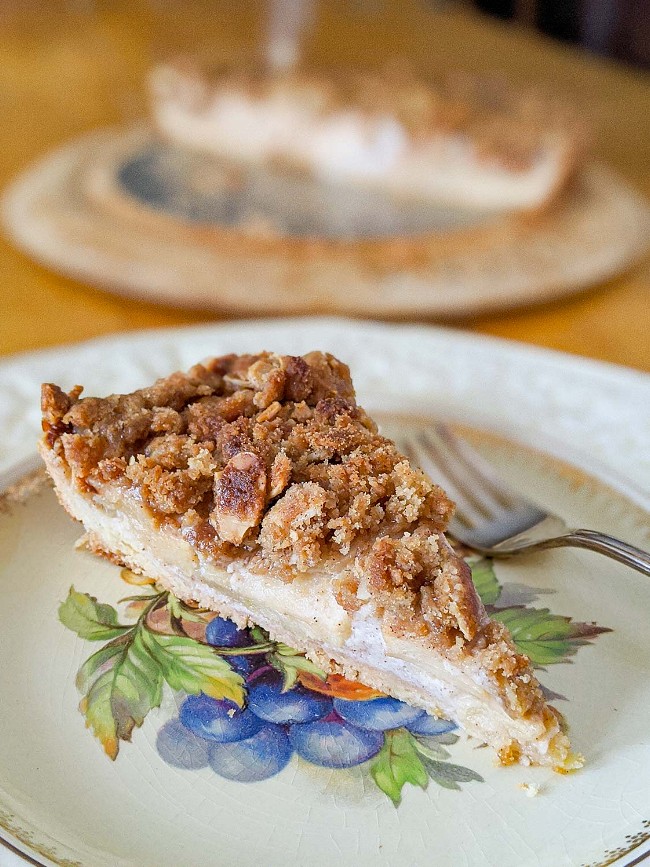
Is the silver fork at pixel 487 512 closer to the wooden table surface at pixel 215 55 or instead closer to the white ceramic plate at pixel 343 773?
the white ceramic plate at pixel 343 773

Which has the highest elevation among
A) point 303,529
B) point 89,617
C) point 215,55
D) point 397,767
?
point 303,529

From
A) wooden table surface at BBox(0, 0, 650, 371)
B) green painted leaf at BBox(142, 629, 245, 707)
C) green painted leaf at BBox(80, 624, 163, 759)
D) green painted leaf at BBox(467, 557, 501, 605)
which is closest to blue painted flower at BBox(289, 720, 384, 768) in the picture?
green painted leaf at BBox(142, 629, 245, 707)

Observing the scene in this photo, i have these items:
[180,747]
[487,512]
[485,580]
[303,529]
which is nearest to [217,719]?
[180,747]

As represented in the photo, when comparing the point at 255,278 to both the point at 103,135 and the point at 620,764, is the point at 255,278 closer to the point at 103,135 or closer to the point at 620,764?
the point at 103,135

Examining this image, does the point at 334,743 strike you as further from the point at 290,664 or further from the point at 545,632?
the point at 545,632

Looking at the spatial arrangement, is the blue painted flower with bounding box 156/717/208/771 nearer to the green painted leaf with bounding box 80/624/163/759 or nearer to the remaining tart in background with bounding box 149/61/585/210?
the green painted leaf with bounding box 80/624/163/759

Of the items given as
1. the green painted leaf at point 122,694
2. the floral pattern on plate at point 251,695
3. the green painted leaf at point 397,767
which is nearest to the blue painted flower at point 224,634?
the floral pattern on plate at point 251,695
